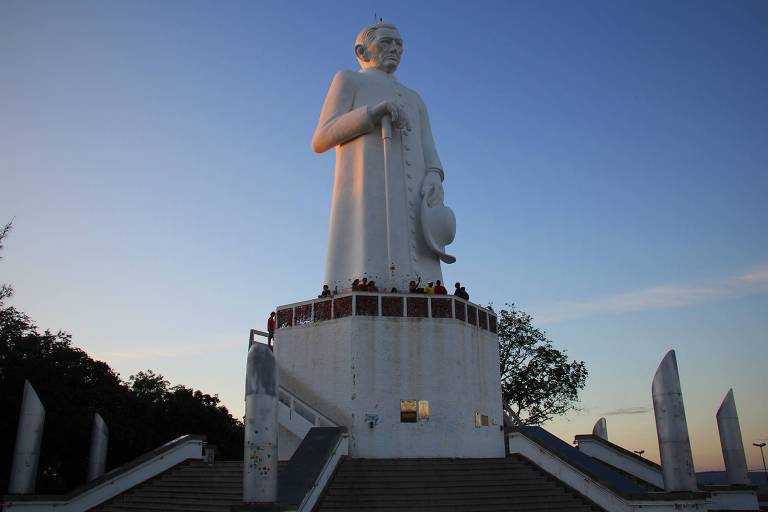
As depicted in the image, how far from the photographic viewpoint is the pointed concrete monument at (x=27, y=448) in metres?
15.4

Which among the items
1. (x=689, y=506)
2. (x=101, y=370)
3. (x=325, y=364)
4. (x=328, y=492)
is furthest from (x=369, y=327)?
(x=101, y=370)

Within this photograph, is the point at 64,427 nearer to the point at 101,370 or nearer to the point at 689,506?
the point at 101,370

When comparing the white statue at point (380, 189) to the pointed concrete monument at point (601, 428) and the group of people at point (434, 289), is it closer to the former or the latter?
the group of people at point (434, 289)

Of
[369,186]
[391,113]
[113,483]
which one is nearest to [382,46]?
[391,113]

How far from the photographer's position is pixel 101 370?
27141 millimetres

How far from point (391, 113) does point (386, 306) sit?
6.31m

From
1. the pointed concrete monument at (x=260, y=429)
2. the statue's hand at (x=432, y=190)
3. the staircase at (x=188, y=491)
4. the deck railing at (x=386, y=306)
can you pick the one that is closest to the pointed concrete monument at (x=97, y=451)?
the staircase at (x=188, y=491)

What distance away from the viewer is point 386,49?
22781 millimetres

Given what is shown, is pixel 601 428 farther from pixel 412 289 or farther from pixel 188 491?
pixel 188 491

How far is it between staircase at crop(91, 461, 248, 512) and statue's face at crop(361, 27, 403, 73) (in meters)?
14.3

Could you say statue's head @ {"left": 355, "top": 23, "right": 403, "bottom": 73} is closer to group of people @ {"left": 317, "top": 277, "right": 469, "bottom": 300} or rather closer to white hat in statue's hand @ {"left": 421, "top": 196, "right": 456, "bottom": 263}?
white hat in statue's hand @ {"left": 421, "top": 196, "right": 456, "bottom": 263}

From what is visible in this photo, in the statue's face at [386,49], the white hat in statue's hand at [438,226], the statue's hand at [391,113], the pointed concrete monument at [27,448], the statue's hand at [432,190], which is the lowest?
the pointed concrete monument at [27,448]

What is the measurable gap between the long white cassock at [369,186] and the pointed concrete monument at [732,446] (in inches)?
355

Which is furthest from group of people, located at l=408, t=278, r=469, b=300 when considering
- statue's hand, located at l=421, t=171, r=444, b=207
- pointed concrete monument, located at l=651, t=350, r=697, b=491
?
pointed concrete monument, located at l=651, t=350, r=697, b=491
